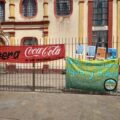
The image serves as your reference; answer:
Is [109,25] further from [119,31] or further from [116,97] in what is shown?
[116,97]

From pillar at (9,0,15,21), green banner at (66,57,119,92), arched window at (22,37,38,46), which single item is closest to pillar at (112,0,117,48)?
arched window at (22,37,38,46)

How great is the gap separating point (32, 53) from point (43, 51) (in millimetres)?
517

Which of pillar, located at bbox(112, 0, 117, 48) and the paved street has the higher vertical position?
pillar, located at bbox(112, 0, 117, 48)

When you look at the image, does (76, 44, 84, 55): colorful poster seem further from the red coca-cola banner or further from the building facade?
the red coca-cola banner

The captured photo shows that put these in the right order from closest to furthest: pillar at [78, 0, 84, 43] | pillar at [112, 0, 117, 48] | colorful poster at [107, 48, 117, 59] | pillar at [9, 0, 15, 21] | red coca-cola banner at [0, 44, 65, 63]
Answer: red coca-cola banner at [0, 44, 65, 63] < colorful poster at [107, 48, 117, 59] < pillar at [112, 0, 117, 48] < pillar at [78, 0, 84, 43] < pillar at [9, 0, 15, 21]

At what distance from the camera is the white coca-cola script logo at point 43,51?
16.0m

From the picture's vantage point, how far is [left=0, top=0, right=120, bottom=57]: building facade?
31.6 metres

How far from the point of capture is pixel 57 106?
12.5 m

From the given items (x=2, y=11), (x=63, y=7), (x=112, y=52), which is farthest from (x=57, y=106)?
(x=2, y=11)

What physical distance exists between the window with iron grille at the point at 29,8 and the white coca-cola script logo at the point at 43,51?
58.7 ft

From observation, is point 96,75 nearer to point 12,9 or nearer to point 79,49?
point 79,49

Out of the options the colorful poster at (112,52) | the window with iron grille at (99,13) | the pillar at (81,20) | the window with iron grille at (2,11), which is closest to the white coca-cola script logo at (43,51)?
the colorful poster at (112,52)

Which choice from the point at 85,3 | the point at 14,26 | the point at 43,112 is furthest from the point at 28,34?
the point at 43,112

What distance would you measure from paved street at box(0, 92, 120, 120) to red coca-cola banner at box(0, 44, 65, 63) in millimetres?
1688
